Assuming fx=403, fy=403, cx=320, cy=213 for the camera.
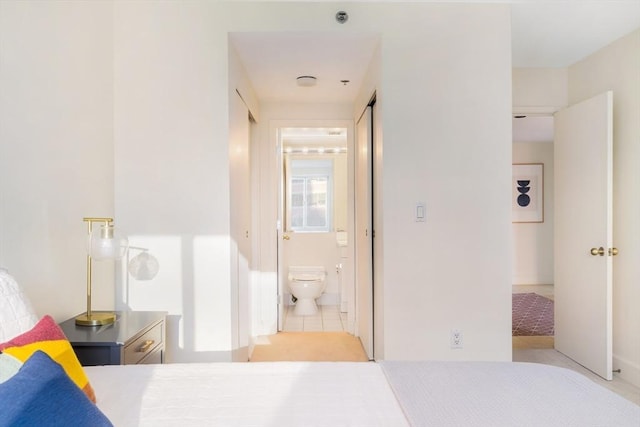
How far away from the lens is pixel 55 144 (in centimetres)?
189

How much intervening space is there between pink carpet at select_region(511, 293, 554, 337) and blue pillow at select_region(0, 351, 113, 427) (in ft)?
13.1

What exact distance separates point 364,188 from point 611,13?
6.65ft

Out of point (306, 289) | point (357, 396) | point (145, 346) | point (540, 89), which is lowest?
point (306, 289)

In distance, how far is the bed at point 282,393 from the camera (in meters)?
0.85

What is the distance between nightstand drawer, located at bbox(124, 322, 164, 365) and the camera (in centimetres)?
177

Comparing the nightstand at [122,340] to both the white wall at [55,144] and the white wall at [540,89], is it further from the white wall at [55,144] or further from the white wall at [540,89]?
the white wall at [540,89]

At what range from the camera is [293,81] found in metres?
3.40

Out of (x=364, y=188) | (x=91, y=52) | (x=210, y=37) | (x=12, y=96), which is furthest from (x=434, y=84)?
(x=12, y=96)

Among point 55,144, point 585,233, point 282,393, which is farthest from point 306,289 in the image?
point 282,393

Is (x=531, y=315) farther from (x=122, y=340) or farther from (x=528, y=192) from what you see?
(x=122, y=340)

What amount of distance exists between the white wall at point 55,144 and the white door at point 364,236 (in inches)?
72.5

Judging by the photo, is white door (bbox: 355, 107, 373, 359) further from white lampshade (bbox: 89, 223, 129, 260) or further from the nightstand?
white lampshade (bbox: 89, 223, 129, 260)

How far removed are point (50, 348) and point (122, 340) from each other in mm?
694

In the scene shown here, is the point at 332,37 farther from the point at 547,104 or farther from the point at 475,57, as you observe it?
the point at 547,104
